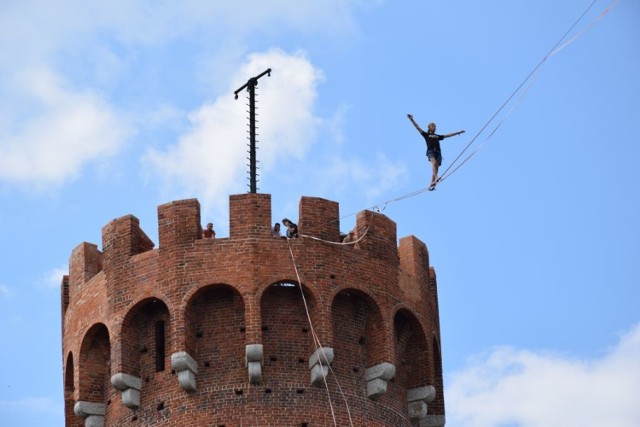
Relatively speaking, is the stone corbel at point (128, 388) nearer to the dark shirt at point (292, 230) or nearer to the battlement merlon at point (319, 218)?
the dark shirt at point (292, 230)

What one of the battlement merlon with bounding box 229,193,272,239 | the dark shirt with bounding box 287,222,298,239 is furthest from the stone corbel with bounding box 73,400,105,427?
the dark shirt with bounding box 287,222,298,239

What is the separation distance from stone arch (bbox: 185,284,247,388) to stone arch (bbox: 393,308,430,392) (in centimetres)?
421

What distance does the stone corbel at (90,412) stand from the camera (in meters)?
61.4

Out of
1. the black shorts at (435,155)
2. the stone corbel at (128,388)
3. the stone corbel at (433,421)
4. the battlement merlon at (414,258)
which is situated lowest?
the stone corbel at (433,421)

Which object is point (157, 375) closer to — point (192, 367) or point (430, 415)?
point (192, 367)

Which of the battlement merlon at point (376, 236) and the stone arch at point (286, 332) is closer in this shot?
the stone arch at point (286, 332)

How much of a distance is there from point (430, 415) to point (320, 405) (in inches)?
163

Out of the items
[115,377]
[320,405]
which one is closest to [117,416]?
[115,377]

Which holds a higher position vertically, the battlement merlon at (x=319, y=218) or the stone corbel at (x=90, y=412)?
the battlement merlon at (x=319, y=218)

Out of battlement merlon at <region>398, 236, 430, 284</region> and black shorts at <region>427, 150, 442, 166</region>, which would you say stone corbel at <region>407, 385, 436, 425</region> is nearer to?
battlement merlon at <region>398, 236, 430, 284</region>

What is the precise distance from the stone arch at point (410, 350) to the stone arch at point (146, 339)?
5.79 metres

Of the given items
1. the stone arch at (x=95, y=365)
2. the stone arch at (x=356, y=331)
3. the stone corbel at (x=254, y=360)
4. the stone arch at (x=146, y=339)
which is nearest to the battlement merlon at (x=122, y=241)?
the stone arch at (x=146, y=339)

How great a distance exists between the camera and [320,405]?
196 feet

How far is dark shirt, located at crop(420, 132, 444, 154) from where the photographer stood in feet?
205
